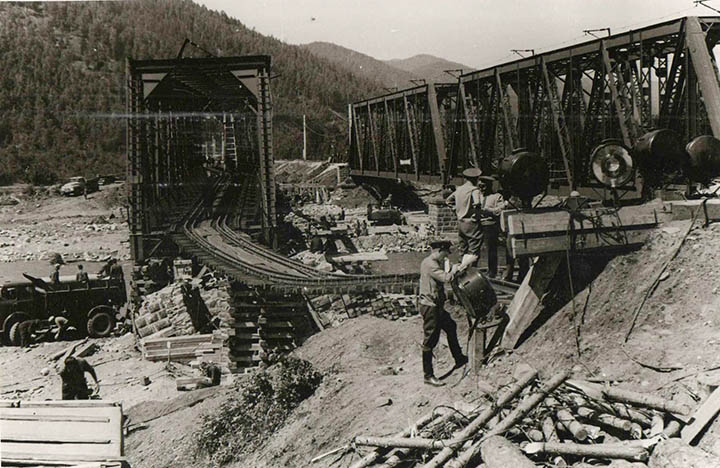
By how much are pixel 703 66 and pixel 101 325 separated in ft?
54.7

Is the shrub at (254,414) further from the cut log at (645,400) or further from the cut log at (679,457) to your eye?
the cut log at (679,457)

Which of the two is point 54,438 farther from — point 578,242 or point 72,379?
point 578,242

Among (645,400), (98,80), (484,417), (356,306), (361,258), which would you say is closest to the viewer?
(645,400)

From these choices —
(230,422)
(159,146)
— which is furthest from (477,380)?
(159,146)

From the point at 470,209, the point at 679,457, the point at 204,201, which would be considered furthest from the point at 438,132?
the point at 679,457

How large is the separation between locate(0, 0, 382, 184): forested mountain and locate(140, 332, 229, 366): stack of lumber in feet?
107

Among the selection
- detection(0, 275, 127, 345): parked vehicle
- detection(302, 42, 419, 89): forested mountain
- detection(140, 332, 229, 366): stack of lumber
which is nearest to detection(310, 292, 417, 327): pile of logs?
detection(140, 332, 229, 366): stack of lumber

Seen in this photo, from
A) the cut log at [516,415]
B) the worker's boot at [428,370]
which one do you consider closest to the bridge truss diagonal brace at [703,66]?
the worker's boot at [428,370]

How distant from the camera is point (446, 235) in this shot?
22.0m

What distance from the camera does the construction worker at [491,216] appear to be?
9.11 m

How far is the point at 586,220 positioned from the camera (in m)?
7.11

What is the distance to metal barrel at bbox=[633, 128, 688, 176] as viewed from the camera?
855cm

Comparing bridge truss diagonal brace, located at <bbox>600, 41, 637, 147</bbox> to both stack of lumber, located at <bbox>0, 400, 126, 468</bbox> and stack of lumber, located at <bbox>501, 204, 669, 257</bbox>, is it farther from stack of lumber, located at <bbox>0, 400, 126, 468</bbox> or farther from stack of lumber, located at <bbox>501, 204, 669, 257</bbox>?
stack of lumber, located at <bbox>0, 400, 126, 468</bbox>

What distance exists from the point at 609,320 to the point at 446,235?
15.4m
